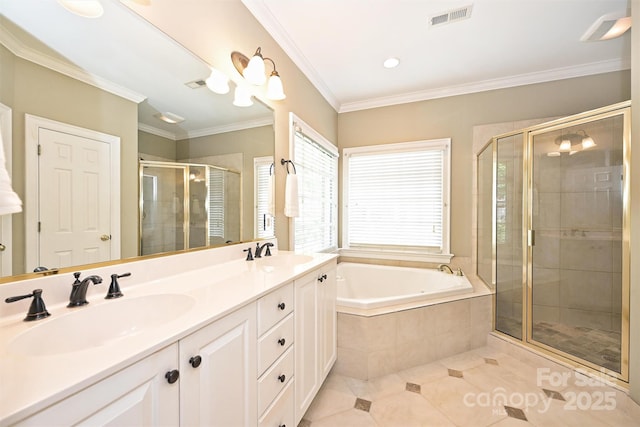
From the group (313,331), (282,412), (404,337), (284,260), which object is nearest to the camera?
(282,412)

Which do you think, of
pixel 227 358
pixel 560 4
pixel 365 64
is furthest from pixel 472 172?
pixel 227 358

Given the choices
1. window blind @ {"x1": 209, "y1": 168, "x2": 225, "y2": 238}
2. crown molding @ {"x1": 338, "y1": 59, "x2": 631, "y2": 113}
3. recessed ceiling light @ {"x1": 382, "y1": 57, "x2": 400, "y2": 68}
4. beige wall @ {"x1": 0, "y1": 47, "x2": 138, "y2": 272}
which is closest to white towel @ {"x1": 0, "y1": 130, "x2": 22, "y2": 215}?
beige wall @ {"x1": 0, "y1": 47, "x2": 138, "y2": 272}

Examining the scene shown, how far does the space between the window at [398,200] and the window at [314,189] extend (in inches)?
8.1

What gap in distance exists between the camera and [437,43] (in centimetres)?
211

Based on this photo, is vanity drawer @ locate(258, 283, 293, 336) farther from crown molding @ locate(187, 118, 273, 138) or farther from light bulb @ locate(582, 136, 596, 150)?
light bulb @ locate(582, 136, 596, 150)

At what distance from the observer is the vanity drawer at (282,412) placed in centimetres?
101

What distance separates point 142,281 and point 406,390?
1.71 metres

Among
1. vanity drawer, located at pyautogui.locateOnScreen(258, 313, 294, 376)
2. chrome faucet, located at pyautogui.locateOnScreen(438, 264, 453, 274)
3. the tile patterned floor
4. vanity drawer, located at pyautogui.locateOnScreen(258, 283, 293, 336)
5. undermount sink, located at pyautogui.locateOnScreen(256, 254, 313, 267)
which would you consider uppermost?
undermount sink, located at pyautogui.locateOnScreen(256, 254, 313, 267)

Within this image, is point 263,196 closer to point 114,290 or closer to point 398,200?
point 114,290

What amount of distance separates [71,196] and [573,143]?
3.17 meters

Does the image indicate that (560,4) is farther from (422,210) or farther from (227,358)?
(227,358)

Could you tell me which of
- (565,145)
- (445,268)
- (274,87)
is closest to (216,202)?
(274,87)

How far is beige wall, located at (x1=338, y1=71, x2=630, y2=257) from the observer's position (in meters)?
2.45

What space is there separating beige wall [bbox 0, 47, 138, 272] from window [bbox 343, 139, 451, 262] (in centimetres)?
252
